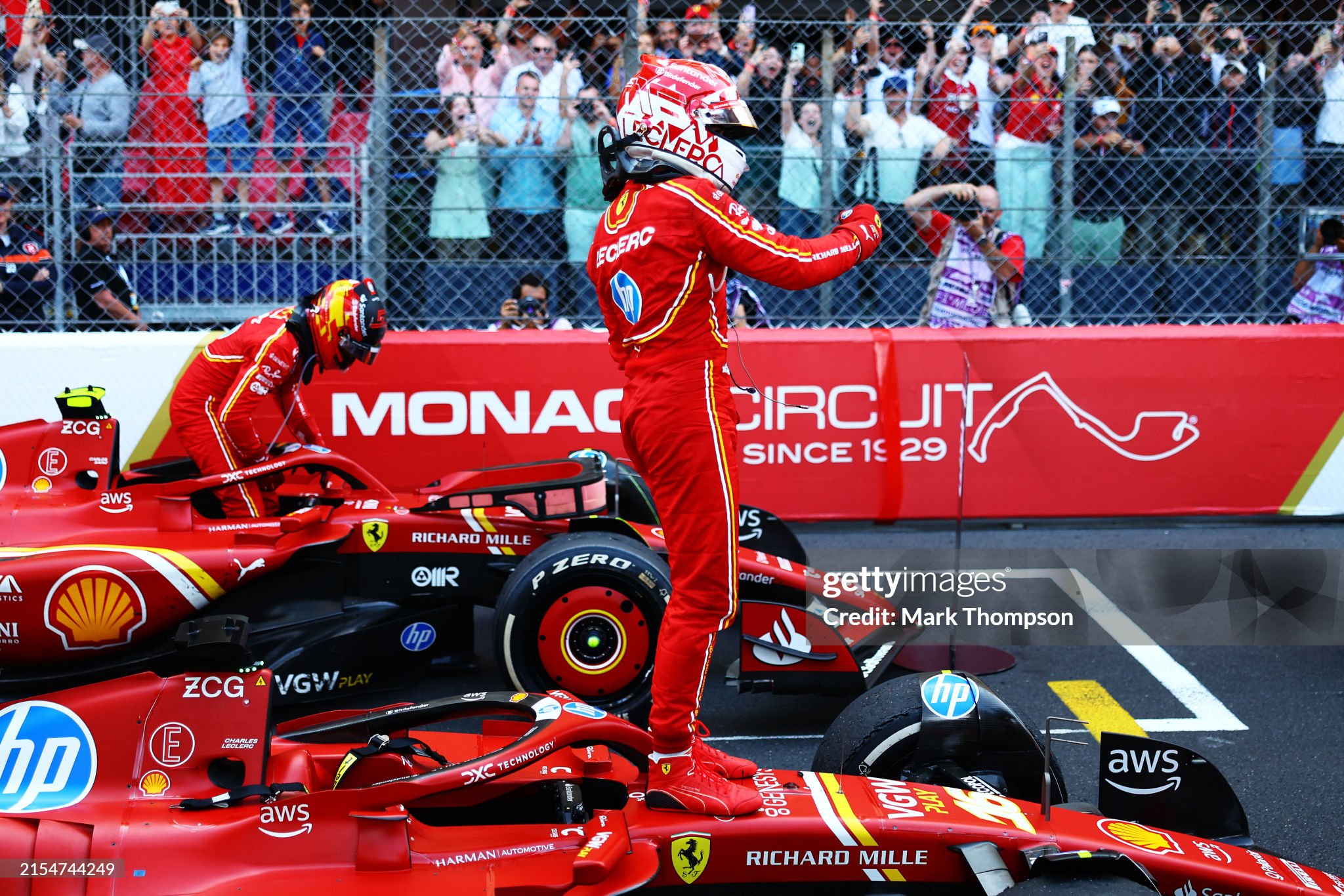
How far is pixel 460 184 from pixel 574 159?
0.61 meters

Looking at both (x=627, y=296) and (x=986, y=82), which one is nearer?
(x=627, y=296)

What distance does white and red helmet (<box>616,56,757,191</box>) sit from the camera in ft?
11.7

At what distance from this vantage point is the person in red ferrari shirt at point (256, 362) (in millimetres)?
5574

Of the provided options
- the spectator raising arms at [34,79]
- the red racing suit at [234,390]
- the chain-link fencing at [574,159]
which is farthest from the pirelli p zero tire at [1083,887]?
the spectator raising arms at [34,79]

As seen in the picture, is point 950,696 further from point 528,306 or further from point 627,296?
point 528,306

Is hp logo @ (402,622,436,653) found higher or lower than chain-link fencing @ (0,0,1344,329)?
lower

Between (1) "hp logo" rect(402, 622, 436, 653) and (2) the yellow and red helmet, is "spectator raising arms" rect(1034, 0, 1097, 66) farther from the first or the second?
(1) "hp logo" rect(402, 622, 436, 653)

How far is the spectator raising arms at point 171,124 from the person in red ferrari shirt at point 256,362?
71.5 inches

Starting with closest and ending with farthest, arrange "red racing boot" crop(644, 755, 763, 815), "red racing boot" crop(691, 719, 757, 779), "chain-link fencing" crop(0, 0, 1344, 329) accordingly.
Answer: "red racing boot" crop(644, 755, 763, 815)
"red racing boot" crop(691, 719, 757, 779)
"chain-link fencing" crop(0, 0, 1344, 329)

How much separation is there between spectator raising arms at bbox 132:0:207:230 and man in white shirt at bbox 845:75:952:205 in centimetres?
346

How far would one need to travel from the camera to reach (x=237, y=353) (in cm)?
570

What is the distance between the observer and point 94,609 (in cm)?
452

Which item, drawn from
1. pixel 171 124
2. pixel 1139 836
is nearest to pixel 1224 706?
pixel 1139 836

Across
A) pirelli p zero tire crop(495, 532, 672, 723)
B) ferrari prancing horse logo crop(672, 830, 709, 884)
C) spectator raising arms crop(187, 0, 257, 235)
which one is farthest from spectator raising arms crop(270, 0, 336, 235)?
ferrari prancing horse logo crop(672, 830, 709, 884)
